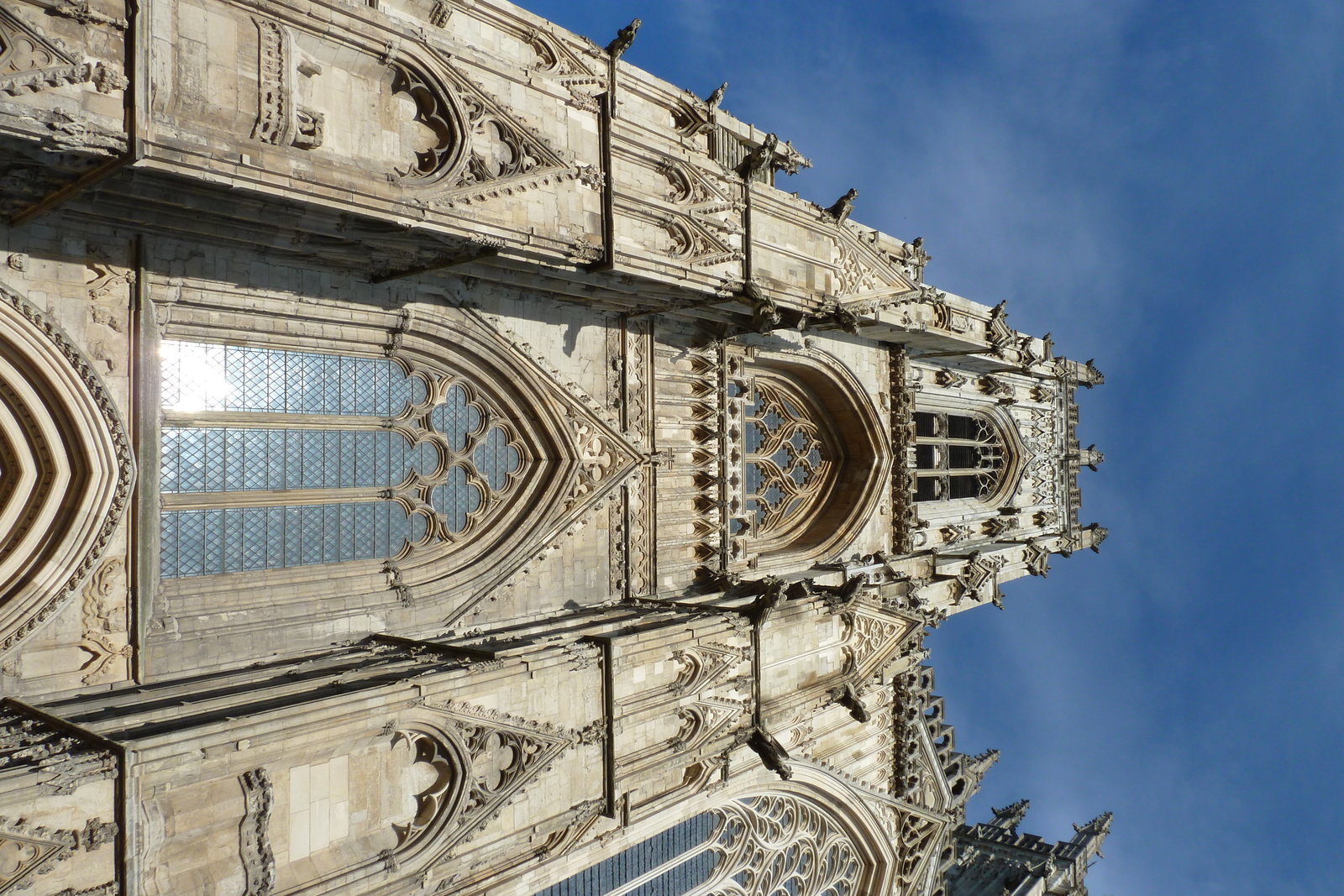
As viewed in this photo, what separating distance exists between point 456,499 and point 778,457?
338 inches

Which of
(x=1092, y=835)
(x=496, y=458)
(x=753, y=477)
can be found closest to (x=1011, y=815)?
(x=1092, y=835)

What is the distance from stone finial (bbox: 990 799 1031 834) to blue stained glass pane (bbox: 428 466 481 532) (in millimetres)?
24812

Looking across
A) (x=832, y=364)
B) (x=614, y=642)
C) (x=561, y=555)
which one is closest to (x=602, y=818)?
(x=614, y=642)

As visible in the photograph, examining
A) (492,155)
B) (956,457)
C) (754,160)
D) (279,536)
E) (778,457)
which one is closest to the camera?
(492,155)

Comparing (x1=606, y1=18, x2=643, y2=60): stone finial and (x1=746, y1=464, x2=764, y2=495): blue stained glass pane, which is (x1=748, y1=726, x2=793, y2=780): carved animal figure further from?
(x1=606, y1=18, x2=643, y2=60): stone finial

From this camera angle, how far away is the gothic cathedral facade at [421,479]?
8.82m

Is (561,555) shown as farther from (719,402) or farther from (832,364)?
(832,364)

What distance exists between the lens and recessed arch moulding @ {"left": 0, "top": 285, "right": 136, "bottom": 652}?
952 centimetres

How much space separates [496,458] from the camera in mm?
15094

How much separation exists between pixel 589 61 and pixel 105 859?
1273 centimetres

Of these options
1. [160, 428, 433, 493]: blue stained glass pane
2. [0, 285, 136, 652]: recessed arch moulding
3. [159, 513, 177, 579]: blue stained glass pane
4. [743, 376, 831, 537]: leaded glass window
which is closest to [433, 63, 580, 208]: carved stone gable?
[160, 428, 433, 493]: blue stained glass pane

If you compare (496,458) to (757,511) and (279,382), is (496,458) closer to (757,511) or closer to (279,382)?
(279,382)

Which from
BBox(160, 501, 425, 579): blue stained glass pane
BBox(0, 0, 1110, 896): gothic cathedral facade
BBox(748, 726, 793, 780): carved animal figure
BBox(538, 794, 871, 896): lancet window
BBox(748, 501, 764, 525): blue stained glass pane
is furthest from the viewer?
BBox(748, 501, 764, 525): blue stained glass pane

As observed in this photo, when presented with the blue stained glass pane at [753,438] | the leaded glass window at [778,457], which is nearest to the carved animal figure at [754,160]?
the leaded glass window at [778,457]
